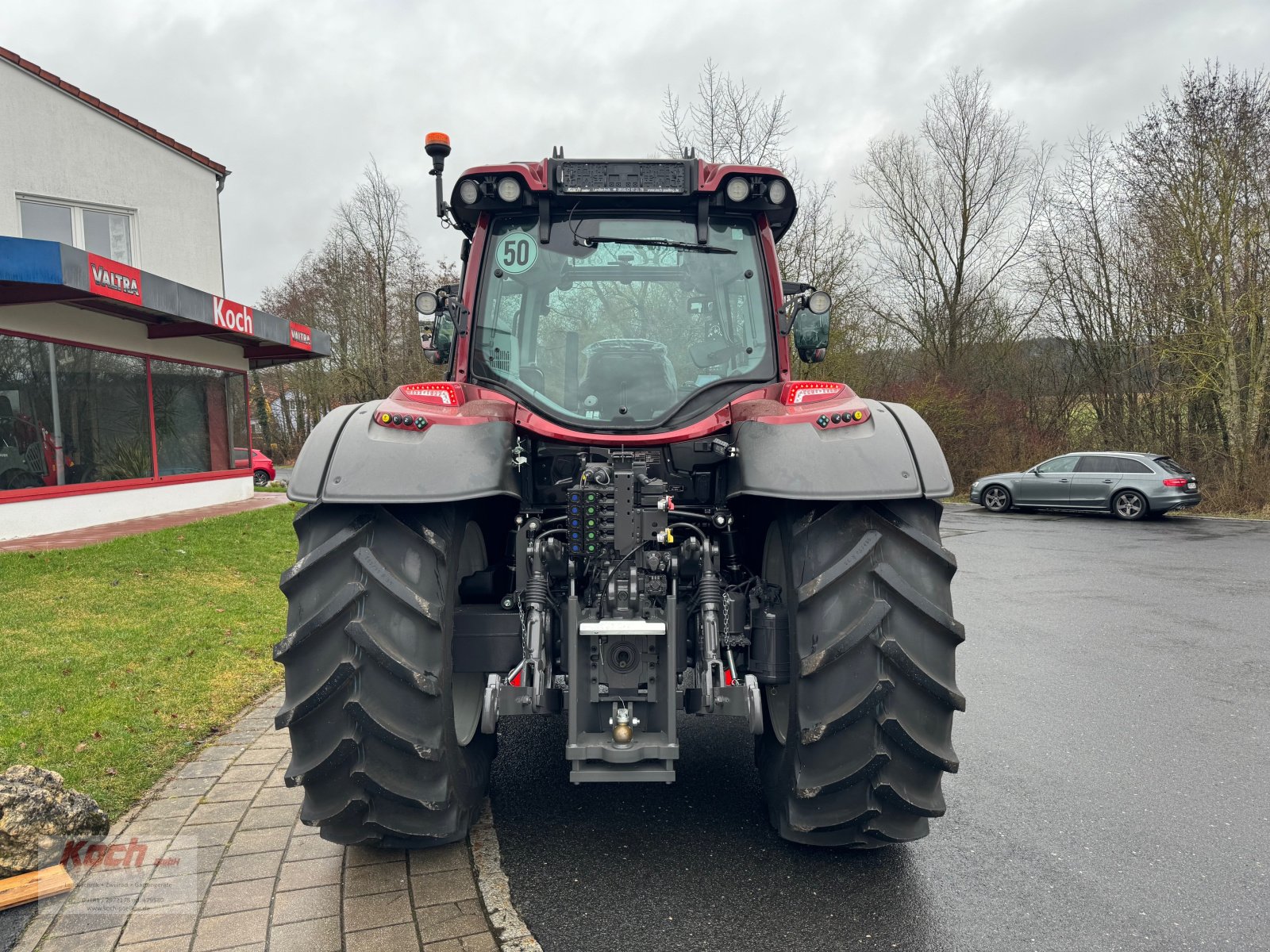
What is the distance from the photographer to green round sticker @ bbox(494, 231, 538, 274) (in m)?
3.52

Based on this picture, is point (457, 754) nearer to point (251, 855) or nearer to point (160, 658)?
point (251, 855)

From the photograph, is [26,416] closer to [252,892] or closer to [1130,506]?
[252,892]

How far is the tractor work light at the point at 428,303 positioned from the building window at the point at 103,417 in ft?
Result: 31.1

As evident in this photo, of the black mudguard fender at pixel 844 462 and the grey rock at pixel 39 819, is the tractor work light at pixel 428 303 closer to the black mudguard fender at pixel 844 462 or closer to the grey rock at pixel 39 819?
the black mudguard fender at pixel 844 462

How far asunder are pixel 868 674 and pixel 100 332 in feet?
43.3

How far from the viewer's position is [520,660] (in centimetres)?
282

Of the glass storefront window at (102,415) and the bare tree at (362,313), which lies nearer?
the glass storefront window at (102,415)

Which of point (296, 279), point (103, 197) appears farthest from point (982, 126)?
point (296, 279)

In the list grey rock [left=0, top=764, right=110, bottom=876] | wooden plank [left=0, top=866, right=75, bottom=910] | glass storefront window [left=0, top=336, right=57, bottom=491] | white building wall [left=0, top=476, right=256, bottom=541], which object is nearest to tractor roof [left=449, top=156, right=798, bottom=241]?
grey rock [left=0, top=764, right=110, bottom=876]

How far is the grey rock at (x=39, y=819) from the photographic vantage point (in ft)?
9.46

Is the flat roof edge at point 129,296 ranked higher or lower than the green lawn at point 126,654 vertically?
higher

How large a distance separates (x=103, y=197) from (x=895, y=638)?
16398 mm

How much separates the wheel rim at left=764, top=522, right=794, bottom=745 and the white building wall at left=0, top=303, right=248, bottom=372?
443 inches

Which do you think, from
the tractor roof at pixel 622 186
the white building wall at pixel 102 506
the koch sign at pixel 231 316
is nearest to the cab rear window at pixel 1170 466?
the tractor roof at pixel 622 186
